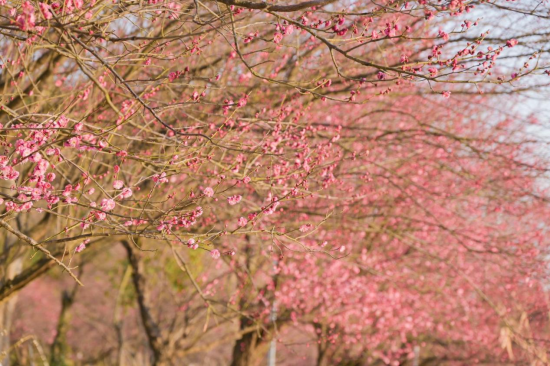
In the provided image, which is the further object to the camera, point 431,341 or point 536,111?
point 431,341

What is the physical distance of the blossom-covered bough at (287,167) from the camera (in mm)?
3996

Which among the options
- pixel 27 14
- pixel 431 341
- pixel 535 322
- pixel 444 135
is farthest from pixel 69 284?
pixel 27 14

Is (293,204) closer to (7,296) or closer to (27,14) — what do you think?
(7,296)

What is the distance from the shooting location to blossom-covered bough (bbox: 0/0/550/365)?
400 cm

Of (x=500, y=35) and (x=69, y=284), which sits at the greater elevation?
(x=500, y=35)

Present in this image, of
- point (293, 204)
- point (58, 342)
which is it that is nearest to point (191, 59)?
point (293, 204)

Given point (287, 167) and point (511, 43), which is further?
point (287, 167)

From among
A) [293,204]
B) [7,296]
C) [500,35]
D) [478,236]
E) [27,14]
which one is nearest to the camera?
[27,14]

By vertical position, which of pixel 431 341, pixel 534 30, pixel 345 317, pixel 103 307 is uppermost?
pixel 534 30

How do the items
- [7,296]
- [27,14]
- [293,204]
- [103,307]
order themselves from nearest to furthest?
1. [27,14]
2. [7,296]
3. [293,204]
4. [103,307]

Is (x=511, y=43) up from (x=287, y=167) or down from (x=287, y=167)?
up

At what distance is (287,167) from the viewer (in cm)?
536

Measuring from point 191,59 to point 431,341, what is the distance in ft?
35.3

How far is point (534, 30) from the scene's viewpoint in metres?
6.32
